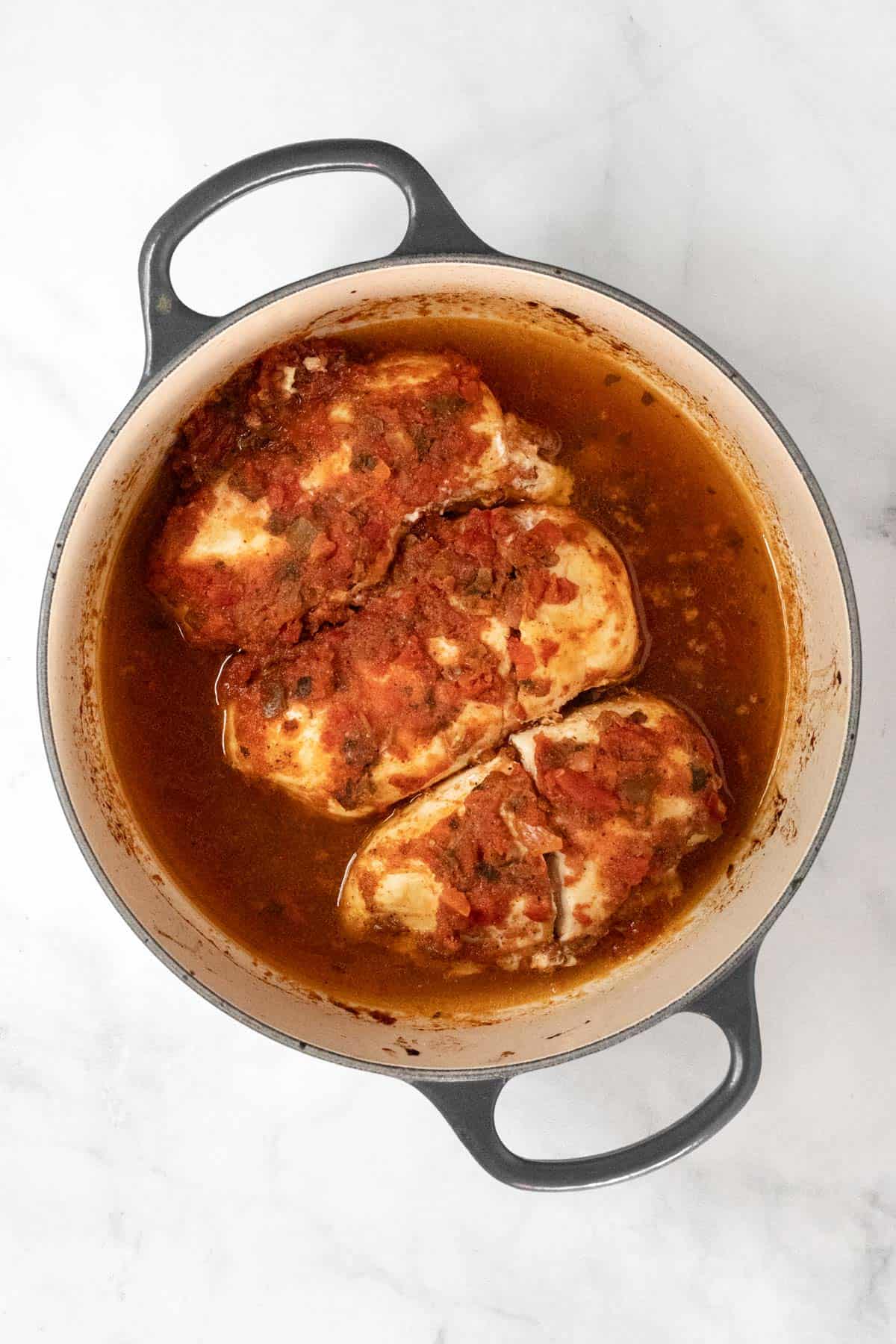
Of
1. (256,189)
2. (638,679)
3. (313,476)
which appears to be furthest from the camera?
(638,679)

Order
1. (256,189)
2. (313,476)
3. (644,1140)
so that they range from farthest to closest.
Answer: (313,476) < (644,1140) < (256,189)

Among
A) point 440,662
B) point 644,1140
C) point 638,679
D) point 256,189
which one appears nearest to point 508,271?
point 256,189

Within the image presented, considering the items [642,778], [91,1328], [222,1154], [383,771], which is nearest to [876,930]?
[642,778]

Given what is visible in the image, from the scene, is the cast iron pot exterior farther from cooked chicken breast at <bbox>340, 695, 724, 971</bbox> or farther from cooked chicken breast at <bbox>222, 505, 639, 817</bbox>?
cooked chicken breast at <bbox>222, 505, 639, 817</bbox>

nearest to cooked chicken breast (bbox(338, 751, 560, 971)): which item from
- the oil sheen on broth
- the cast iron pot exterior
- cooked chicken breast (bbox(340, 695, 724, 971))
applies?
cooked chicken breast (bbox(340, 695, 724, 971))

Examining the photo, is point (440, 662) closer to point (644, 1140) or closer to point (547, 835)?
point (547, 835)

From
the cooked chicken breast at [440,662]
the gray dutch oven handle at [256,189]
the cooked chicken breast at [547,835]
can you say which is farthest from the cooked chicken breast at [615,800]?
the gray dutch oven handle at [256,189]

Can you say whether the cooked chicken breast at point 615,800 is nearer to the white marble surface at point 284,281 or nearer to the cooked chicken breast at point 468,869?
the cooked chicken breast at point 468,869
